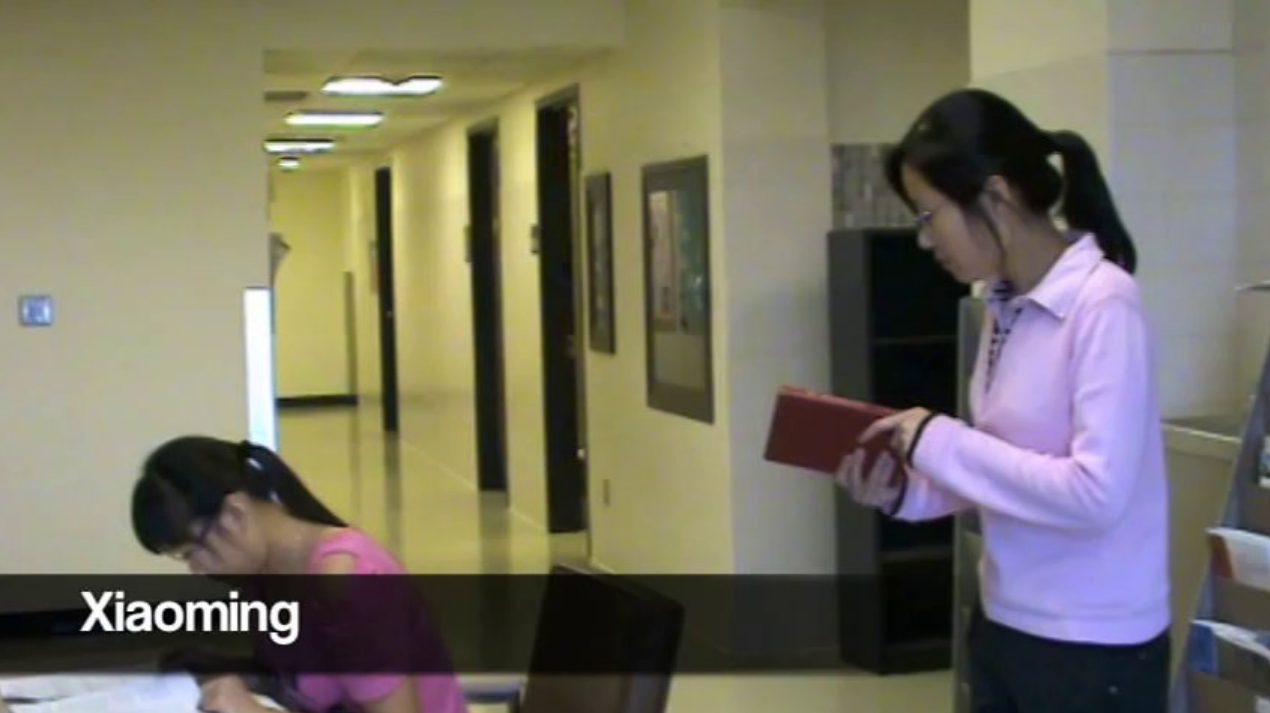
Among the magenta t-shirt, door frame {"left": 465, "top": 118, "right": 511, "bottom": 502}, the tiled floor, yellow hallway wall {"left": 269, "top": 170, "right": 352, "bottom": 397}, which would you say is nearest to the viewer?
the magenta t-shirt

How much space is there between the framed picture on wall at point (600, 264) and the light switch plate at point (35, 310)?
2.24 metres

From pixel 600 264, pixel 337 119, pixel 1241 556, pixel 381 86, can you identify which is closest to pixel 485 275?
pixel 337 119

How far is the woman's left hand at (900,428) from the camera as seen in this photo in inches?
79.5

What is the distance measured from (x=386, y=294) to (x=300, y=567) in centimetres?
1091

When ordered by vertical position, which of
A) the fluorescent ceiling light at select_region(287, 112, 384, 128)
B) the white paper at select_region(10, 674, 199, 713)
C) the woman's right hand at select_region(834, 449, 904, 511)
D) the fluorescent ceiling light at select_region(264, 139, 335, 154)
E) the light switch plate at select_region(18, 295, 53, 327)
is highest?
the fluorescent ceiling light at select_region(264, 139, 335, 154)

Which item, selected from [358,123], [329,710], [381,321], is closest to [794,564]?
[329,710]

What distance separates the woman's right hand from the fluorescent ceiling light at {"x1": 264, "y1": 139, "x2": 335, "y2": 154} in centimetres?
969

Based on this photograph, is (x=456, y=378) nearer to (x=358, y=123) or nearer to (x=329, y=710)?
(x=358, y=123)

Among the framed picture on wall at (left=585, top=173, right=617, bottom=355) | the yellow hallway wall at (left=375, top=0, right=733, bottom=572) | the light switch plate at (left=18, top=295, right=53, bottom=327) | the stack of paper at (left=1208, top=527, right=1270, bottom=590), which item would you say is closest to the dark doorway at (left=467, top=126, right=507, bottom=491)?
the yellow hallway wall at (left=375, top=0, right=733, bottom=572)

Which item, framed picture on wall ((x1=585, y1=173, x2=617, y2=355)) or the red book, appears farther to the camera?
framed picture on wall ((x1=585, y1=173, x2=617, y2=355))

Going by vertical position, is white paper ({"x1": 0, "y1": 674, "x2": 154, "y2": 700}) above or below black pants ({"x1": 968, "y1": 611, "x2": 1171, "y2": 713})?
below

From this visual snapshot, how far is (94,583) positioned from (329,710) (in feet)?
13.4

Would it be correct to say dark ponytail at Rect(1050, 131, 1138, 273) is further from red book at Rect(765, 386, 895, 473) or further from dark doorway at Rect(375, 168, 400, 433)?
dark doorway at Rect(375, 168, 400, 433)

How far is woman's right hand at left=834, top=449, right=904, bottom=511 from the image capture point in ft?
7.16
